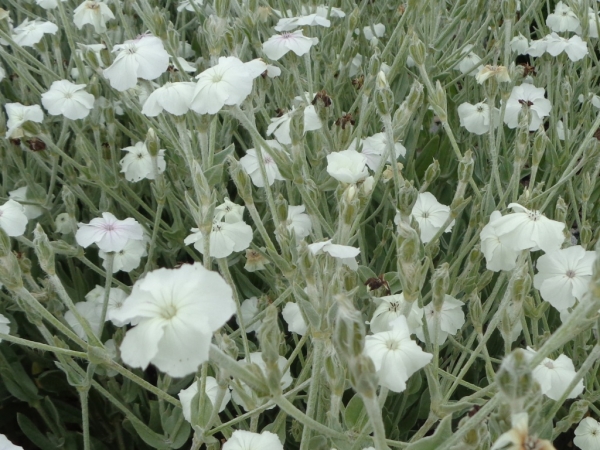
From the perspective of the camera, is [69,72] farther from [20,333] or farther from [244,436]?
[244,436]

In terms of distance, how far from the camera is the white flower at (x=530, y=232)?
886 mm

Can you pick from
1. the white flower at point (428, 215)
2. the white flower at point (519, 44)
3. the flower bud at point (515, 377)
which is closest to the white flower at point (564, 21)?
the white flower at point (519, 44)

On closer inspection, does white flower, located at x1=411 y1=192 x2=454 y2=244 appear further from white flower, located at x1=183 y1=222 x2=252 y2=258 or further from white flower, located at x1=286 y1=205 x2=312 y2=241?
white flower, located at x1=183 y1=222 x2=252 y2=258

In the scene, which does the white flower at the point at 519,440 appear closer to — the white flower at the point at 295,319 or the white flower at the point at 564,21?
the white flower at the point at 295,319

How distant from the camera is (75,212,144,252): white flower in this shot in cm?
116

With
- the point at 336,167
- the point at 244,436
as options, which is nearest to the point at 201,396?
the point at 244,436

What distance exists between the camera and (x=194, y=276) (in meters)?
0.61

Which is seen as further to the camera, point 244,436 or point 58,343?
point 58,343

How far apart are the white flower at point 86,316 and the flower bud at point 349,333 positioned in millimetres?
829

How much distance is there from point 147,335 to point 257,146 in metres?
0.54

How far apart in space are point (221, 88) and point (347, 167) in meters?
0.23

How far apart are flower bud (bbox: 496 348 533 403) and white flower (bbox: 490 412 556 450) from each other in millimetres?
30

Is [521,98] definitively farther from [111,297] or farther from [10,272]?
[10,272]

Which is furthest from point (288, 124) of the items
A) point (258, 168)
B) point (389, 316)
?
point (389, 316)
